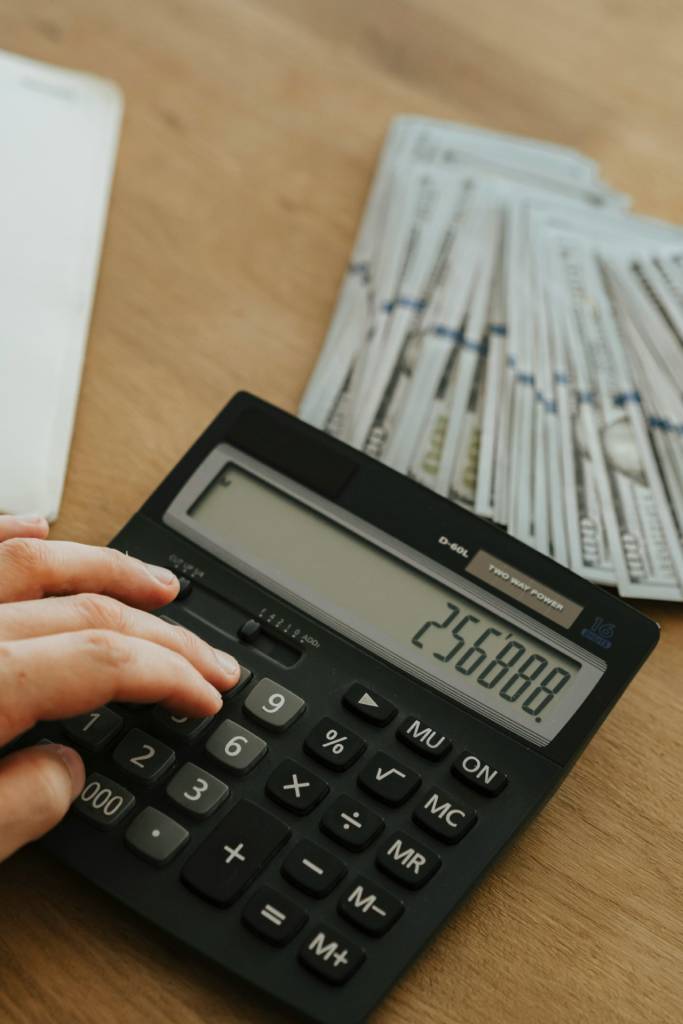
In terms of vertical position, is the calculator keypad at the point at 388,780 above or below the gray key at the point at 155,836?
above

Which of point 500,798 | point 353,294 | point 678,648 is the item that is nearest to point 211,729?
point 500,798

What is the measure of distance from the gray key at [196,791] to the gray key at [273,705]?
0.13 ft

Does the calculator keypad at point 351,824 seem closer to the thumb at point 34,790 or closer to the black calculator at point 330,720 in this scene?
the black calculator at point 330,720

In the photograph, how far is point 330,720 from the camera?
56cm

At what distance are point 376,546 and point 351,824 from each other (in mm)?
158

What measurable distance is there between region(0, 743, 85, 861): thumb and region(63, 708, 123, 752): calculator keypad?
0.01m

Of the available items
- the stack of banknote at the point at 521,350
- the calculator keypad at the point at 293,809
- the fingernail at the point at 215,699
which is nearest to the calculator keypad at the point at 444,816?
the calculator keypad at the point at 293,809

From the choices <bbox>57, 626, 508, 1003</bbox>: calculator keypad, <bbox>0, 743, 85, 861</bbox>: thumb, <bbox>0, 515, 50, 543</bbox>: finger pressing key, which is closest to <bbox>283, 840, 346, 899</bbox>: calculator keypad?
<bbox>57, 626, 508, 1003</bbox>: calculator keypad

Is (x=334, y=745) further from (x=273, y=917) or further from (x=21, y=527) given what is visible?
(x=21, y=527)

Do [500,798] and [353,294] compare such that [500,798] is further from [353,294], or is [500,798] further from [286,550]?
[353,294]

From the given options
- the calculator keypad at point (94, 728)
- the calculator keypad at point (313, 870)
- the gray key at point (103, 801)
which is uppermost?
the calculator keypad at point (313, 870)

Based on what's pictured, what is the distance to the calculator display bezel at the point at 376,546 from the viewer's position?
1.88 ft

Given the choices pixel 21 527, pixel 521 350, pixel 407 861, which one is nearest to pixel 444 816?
pixel 407 861

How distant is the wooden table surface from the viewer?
20.0 inches
